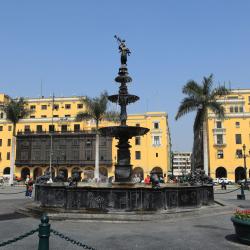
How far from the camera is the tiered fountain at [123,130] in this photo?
1659 centimetres

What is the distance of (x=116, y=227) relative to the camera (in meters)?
10.2

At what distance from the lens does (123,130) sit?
54.7ft

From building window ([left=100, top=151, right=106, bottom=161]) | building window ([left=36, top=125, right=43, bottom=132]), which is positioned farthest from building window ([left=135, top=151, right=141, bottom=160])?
building window ([left=36, top=125, right=43, bottom=132])

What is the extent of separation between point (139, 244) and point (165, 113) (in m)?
59.6

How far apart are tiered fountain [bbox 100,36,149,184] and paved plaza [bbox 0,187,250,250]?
494cm

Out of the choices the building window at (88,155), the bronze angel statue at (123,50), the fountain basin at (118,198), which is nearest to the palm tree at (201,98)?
the bronze angel statue at (123,50)

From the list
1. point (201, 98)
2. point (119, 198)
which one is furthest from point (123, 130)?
point (201, 98)

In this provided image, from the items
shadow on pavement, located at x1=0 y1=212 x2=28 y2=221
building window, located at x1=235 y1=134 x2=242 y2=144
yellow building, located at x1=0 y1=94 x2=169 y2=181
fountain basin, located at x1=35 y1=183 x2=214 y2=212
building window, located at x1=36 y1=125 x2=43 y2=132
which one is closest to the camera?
fountain basin, located at x1=35 y1=183 x2=214 y2=212

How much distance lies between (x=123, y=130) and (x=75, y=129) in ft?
178

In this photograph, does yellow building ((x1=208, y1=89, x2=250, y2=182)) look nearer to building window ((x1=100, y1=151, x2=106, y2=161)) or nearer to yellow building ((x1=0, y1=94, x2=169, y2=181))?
yellow building ((x1=0, y1=94, x2=169, y2=181))

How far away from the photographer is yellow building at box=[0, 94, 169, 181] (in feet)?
219

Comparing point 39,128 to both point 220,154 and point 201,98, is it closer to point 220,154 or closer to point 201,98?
point 220,154

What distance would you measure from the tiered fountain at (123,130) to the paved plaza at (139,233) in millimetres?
4936

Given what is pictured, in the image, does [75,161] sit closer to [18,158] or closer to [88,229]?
[18,158]
